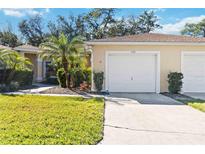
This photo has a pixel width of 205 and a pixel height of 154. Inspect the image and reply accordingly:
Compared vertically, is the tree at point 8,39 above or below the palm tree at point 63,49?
above

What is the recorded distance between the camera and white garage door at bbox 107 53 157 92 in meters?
17.8

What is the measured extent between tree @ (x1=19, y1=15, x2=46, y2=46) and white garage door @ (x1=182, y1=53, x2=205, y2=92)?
2674 centimetres

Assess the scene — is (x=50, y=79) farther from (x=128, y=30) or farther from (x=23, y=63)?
(x=128, y=30)

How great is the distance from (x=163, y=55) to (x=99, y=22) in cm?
2254

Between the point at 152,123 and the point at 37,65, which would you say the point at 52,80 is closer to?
the point at 37,65

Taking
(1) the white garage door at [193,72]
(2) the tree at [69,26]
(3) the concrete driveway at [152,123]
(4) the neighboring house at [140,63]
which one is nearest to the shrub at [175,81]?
(4) the neighboring house at [140,63]

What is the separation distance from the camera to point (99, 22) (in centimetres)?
3916

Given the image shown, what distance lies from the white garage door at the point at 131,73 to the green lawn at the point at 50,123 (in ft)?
19.4

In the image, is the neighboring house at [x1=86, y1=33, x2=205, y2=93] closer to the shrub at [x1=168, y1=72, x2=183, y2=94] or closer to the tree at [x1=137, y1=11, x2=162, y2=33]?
the shrub at [x1=168, y1=72, x2=183, y2=94]

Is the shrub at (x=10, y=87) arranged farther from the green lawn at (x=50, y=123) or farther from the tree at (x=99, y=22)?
the tree at (x=99, y=22)

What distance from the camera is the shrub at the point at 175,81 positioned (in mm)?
17078
